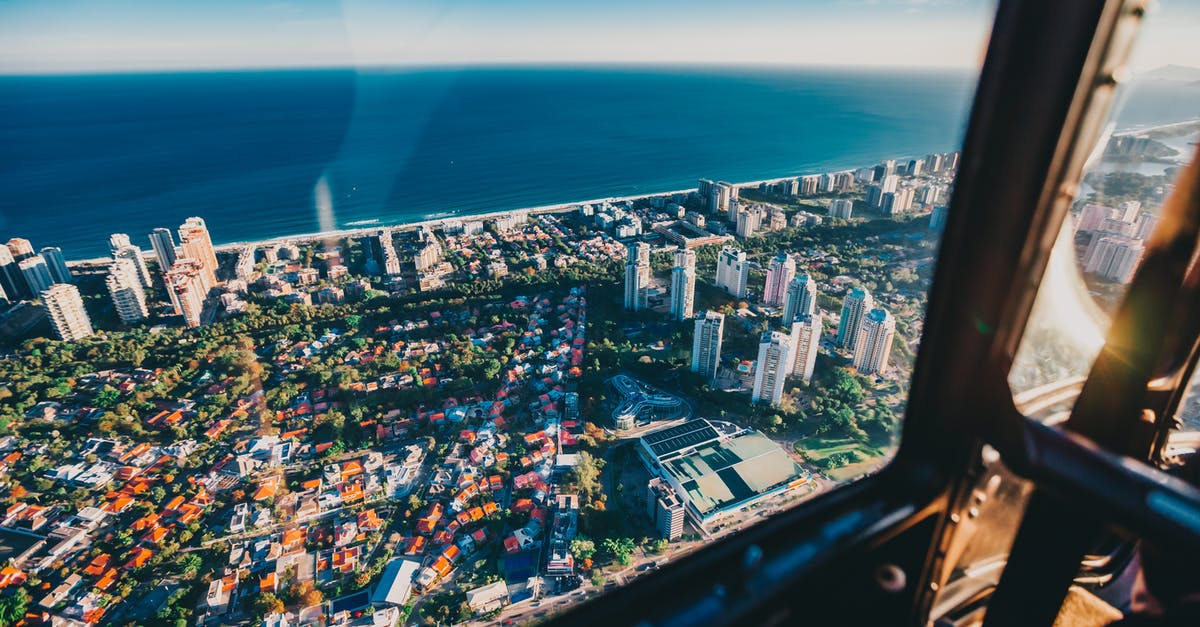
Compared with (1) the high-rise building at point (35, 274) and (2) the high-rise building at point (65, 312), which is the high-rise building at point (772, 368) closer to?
(2) the high-rise building at point (65, 312)

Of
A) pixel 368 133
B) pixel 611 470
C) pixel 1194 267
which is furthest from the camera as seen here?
pixel 368 133

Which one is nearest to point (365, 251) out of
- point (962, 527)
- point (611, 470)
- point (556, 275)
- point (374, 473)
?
point (556, 275)

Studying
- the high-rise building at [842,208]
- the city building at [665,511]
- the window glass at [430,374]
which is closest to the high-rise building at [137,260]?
the window glass at [430,374]

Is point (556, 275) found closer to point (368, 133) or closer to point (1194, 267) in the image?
point (1194, 267)

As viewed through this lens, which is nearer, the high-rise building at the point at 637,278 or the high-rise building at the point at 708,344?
the high-rise building at the point at 708,344

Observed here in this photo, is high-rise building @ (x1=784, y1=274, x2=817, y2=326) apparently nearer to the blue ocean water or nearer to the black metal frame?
the blue ocean water

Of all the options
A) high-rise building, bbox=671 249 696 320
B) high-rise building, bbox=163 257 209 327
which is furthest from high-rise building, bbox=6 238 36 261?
high-rise building, bbox=671 249 696 320
